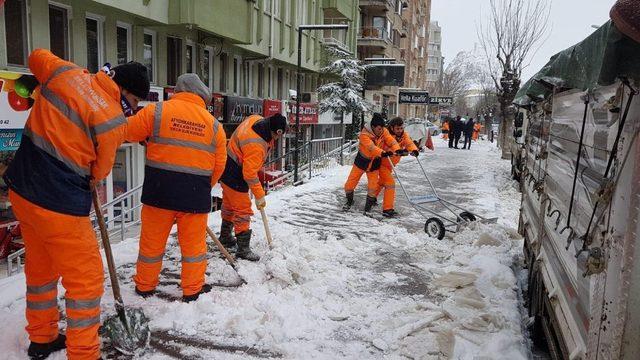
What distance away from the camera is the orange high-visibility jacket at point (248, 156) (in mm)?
5258

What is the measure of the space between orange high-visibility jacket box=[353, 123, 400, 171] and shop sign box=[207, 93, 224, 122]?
25.5 ft

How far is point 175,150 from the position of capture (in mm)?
3947

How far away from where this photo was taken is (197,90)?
4.19 metres

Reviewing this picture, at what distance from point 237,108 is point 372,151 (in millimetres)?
9445

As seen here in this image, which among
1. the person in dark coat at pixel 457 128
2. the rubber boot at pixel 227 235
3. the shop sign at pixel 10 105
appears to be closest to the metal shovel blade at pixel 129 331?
the rubber boot at pixel 227 235

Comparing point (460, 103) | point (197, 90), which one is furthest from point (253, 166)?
point (460, 103)

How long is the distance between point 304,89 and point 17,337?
23.3 metres

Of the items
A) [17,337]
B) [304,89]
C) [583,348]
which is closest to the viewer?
[583,348]

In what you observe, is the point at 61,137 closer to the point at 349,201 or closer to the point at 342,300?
the point at 342,300

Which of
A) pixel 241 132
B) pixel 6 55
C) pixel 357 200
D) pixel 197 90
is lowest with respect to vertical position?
pixel 357 200

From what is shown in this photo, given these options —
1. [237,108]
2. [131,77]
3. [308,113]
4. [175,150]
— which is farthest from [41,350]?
[308,113]

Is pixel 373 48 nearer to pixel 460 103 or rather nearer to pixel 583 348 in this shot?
pixel 583 348

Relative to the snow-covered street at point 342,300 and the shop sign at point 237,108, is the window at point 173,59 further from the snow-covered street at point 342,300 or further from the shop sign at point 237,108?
the snow-covered street at point 342,300

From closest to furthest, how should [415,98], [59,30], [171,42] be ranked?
[59,30] < [171,42] < [415,98]
